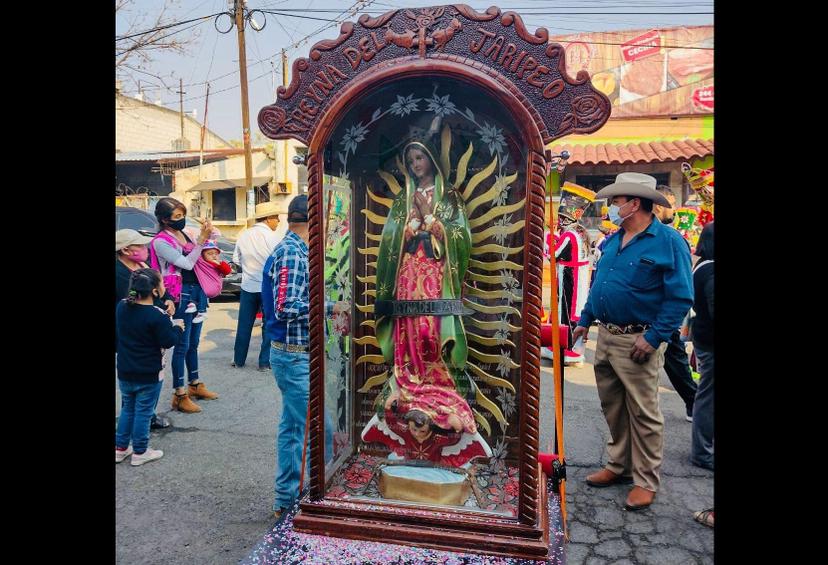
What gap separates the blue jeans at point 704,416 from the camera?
4004mm

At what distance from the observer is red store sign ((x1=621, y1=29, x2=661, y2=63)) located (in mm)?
13352

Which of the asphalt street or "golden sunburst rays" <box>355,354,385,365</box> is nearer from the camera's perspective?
the asphalt street

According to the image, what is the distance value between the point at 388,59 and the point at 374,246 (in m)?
1.06

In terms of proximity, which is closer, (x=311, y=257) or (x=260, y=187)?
(x=311, y=257)

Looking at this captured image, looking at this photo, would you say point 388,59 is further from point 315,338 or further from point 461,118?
point 315,338

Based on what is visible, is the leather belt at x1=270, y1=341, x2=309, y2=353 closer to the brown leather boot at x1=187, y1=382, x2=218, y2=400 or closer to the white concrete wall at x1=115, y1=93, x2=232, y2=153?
the brown leather boot at x1=187, y1=382, x2=218, y2=400

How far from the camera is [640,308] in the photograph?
3.52 meters

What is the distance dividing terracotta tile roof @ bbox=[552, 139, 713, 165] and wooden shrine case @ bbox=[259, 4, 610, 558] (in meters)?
7.87

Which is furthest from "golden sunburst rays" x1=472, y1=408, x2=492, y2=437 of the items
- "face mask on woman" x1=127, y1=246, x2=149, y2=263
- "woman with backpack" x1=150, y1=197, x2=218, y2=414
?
"face mask on woman" x1=127, y1=246, x2=149, y2=263

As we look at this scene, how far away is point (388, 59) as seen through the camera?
2574 mm

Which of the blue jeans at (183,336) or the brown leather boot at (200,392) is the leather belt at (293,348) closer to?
the blue jeans at (183,336)

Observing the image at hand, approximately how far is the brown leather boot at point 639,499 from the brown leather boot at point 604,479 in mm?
281

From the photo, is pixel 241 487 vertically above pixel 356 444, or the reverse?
pixel 356 444
